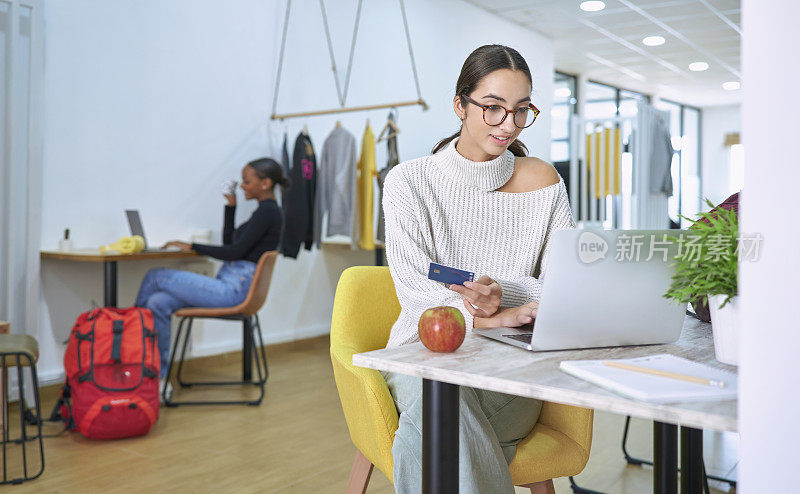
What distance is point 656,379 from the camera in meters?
0.89

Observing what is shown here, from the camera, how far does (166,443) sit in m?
2.79

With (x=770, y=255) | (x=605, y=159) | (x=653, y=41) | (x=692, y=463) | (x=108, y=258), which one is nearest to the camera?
(x=770, y=255)

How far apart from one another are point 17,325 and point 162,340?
64 cm

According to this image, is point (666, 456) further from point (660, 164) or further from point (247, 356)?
point (660, 164)

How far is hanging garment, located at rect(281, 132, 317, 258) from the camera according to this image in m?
4.29

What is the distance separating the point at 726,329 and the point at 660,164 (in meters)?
5.64

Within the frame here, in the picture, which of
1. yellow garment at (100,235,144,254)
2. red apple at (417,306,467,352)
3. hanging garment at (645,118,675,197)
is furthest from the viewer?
hanging garment at (645,118,675,197)

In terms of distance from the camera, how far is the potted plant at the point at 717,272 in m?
0.97

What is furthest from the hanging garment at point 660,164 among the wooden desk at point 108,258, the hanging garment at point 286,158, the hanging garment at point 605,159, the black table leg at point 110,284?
the black table leg at point 110,284

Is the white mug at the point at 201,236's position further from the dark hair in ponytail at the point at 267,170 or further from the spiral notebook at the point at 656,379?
the spiral notebook at the point at 656,379

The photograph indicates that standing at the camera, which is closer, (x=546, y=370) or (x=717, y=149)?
(x=546, y=370)

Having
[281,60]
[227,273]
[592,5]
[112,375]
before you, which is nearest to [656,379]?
[112,375]

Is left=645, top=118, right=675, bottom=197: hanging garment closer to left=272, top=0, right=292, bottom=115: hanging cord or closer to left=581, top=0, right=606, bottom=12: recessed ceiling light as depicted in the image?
left=581, top=0, right=606, bottom=12: recessed ceiling light

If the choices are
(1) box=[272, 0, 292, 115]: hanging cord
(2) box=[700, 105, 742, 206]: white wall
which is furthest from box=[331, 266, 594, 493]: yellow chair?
(2) box=[700, 105, 742, 206]: white wall
